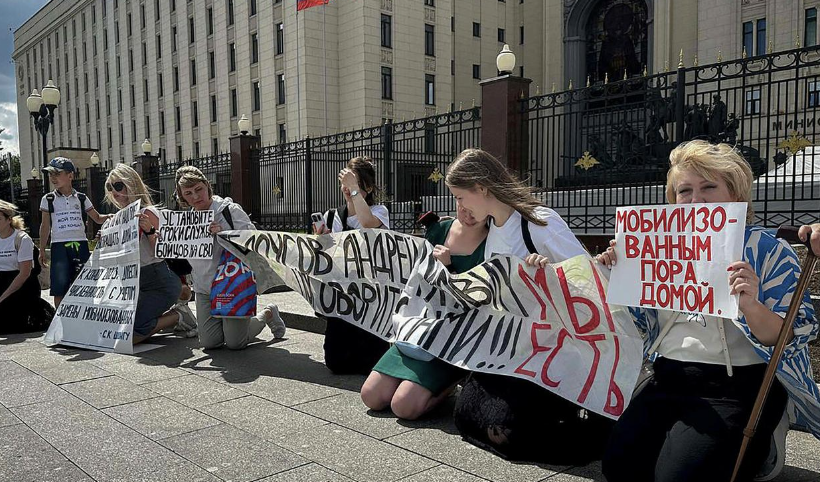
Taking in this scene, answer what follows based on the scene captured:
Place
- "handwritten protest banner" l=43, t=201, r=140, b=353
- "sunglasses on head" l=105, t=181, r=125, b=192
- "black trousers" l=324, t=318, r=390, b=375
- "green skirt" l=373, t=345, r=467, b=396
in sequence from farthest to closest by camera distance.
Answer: "sunglasses on head" l=105, t=181, r=125, b=192, "handwritten protest banner" l=43, t=201, r=140, b=353, "black trousers" l=324, t=318, r=390, b=375, "green skirt" l=373, t=345, r=467, b=396

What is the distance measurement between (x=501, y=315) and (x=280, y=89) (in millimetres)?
39225

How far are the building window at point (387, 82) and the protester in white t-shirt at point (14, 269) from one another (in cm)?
3351

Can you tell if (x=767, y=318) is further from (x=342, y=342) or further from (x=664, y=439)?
(x=342, y=342)

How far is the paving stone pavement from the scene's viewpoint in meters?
3.50

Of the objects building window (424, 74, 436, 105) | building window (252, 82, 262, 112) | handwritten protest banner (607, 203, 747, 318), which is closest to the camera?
handwritten protest banner (607, 203, 747, 318)

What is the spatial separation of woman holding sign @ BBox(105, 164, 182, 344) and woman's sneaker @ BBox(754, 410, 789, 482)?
590cm

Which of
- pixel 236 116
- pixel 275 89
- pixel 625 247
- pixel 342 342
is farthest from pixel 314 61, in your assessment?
pixel 625 247

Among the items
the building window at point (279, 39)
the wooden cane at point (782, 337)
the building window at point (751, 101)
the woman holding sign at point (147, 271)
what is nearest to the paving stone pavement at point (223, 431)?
the woman holding sign at point (147, 271)

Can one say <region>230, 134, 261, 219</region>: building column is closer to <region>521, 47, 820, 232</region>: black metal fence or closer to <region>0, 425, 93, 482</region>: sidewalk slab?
<region>521, 47, 820, 232</region>: black metal fence

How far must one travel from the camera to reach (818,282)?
576 cm

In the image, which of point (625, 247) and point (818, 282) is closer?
point (625, 247)

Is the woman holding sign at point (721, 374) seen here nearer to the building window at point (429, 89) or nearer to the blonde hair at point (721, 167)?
the blonde hair at point (721, 167)

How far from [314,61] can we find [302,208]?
970 inches

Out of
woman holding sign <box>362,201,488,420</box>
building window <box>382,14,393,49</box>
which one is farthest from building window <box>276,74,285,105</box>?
woman holding sign <box>362,201,488,420</box>
